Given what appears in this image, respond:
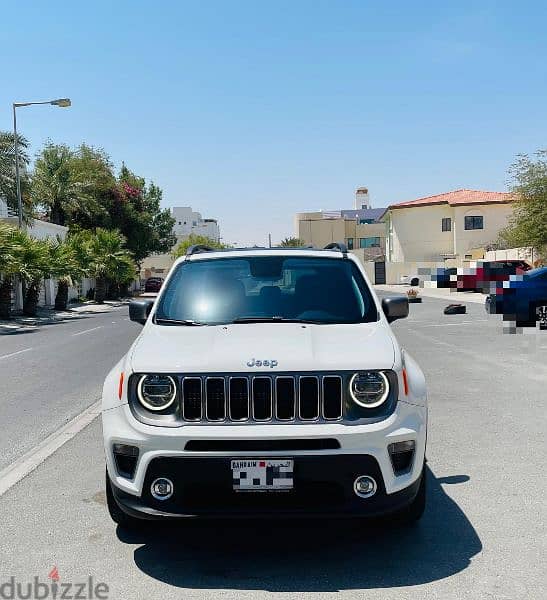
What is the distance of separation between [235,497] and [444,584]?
1.15 metres

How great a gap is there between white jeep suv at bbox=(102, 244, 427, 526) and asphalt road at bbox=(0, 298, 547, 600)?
1.03 ft

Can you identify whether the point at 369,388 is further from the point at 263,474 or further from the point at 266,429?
the point at 263,474

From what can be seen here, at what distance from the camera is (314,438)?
4270mm

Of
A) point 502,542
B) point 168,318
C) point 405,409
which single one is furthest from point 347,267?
point 502,542

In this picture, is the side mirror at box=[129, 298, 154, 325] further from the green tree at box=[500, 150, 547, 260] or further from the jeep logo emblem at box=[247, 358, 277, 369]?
the green tree at box=[500, 150, 547, 260]

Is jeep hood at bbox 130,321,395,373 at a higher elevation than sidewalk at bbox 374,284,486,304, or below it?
higher

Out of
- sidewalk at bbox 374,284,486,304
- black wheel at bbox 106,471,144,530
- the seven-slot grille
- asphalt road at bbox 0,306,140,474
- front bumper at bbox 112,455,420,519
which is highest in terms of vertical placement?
the seven-slot grille

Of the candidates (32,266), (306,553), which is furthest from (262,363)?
(32,266)

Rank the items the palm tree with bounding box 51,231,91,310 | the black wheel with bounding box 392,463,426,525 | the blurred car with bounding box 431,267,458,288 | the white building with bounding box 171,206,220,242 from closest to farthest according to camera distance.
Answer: the black wheel with bounding box 392,463,426,525, the palm tree with bounding box 51,231,91,310, the blurred car with bounding box 431,267,458,288, the white building with bounding box 171,206,220,242

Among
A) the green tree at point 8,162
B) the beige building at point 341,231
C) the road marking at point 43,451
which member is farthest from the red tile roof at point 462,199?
the road marking at point 43,451

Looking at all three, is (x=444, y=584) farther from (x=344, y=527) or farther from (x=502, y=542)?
(x=344, y=527)

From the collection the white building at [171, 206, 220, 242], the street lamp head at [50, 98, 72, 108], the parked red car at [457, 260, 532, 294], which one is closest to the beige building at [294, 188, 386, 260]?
the white building at [171, 206, 220, 242]

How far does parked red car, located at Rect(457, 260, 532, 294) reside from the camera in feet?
125

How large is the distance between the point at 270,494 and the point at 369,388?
0.78 meters
